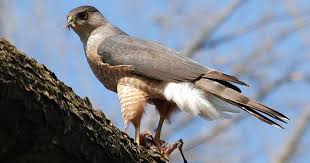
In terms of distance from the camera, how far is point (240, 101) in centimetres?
426

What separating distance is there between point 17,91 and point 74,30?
12.0ft

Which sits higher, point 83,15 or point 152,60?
point 83,15

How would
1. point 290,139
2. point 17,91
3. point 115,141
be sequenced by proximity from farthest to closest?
point 290,139 < point 115,141 < point 17,91

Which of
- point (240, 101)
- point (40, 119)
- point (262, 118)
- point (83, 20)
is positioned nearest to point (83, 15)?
point (83, 20)

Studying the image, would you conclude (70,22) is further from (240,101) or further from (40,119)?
(40,119)

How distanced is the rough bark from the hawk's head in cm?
313

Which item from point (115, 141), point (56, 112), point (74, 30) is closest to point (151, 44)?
point (74, 30)

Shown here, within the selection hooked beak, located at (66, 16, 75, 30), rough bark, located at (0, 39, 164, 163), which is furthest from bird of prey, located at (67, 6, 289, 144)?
rough bark, located at (0, 39, 164, 163)

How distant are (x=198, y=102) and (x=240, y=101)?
1.72ft

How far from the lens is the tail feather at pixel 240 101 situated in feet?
13.2

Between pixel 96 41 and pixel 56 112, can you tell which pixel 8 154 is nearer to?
pixel 56 112

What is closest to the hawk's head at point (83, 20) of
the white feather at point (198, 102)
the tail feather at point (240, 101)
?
the white feather at point (198, 102)

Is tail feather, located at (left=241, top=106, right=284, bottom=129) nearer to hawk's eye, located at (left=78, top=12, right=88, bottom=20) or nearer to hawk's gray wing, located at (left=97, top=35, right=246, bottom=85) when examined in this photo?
hawk's gray wing, located at (left=97, top=35, right=246, bottom=85)

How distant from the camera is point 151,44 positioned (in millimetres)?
5344
